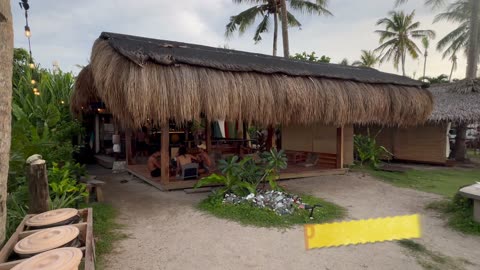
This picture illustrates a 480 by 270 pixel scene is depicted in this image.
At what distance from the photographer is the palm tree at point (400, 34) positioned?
24.3 m

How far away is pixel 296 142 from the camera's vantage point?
33.7 ft

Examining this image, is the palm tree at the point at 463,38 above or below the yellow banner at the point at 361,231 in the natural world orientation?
above

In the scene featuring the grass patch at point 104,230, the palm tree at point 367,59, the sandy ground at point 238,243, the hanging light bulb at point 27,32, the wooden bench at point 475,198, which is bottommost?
the sandy ground at point 238,243

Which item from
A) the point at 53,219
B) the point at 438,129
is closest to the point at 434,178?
the point at 438,129

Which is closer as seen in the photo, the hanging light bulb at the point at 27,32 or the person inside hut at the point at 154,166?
the hanging light bulb at the point at 27,32

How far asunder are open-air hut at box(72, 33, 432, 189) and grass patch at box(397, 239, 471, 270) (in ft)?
10.9

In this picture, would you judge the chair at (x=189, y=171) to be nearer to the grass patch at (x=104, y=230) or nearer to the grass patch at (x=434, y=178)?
the grass patch at (x=104, y=230)

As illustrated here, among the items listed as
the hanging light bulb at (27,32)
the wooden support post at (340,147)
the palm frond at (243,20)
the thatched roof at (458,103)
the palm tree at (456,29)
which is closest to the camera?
the hanging light bulb at (27,32)

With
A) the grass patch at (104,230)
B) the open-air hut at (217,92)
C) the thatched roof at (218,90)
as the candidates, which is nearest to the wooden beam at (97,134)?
the open-air hut at (217,92)

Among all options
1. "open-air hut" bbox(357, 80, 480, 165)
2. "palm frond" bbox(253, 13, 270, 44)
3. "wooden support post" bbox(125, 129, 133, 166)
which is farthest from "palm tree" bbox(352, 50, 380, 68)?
"wooden support post" bbox(125, 129, 133, 166)

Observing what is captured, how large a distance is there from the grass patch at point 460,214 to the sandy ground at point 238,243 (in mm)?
178

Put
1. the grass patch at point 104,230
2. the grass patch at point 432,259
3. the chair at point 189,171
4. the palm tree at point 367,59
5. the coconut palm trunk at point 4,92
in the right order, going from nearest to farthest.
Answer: the coconut palm trunk at point 4,92 → the grass patch at point 432,259 → the grass patch at point 104,230 → the chair at point 189,171 → the palm tree at point 367,59

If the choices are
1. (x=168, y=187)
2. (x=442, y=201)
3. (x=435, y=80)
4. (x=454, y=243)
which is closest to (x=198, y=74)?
(x=168, y=187)

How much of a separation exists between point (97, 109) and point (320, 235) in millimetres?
8564
